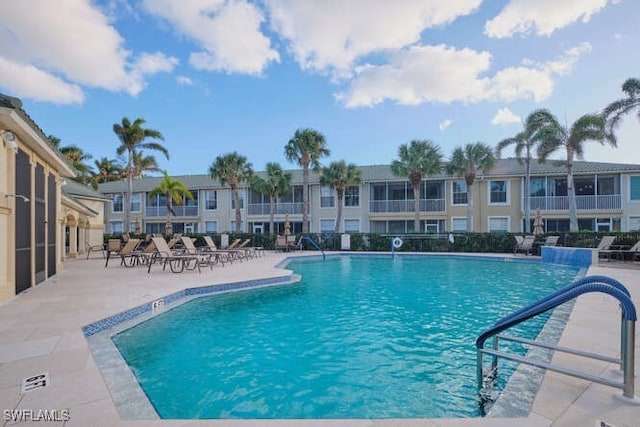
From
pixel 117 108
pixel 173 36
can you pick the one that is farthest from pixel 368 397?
pixel 117 108

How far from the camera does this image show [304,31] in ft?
45.7

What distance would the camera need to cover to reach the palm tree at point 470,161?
23.6 m

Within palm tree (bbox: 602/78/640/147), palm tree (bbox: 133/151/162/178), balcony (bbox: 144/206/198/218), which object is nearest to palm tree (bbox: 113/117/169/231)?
balcony (bbox: 144/206/198/218)

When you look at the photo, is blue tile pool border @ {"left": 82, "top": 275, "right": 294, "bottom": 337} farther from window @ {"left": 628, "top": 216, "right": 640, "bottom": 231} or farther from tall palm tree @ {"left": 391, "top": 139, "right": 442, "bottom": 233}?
window @ {"left": 628, "top": 216, "right": 640, "bottom": 231}

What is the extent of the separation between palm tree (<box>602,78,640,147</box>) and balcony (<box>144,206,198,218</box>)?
30.7m

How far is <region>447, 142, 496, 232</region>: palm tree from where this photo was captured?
23.6m

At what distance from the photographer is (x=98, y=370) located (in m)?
3.48

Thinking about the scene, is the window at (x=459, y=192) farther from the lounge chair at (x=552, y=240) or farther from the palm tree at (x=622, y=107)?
the palm tree at (x=622, y=107)

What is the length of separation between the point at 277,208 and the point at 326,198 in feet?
14.8

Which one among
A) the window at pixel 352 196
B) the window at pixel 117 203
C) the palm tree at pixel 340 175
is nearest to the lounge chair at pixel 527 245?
the palm tree at pixel 340 175

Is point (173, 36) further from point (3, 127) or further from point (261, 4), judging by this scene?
point (3, 127)

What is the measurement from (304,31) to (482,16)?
6780mm

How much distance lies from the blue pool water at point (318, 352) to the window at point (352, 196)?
63.6ft

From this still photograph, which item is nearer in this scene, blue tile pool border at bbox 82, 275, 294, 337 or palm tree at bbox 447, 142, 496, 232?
blue tile pool border at bbox 82, 275, 294, 337
